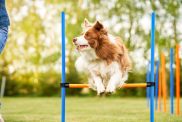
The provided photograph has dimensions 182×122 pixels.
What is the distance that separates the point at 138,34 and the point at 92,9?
8.94 ft

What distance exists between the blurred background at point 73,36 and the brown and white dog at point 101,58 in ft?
53.6

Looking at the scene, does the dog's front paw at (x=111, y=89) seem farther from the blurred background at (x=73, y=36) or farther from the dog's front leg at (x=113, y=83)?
the blurred background at (x=73, y=36)

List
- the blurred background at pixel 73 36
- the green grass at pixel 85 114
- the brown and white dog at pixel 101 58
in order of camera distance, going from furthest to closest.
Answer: the blurred background at pixel 73 36
the green grass at pixel 85 114
the brown and white dog at pixel 101 58

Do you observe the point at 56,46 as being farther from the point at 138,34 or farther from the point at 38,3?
the point at 138,34

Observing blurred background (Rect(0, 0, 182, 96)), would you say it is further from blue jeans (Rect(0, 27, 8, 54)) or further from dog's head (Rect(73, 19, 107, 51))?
blue jeans (Rect(0, 27, 8, 54))

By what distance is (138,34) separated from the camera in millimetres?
23625

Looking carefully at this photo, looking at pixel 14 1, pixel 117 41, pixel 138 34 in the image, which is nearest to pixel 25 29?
pixel 14 1

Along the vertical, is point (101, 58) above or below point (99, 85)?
above

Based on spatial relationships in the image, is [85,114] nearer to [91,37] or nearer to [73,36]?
[91,37]

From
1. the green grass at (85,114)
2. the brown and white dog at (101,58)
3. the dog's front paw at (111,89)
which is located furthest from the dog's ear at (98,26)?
the green grass at (85,114)

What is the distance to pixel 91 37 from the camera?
18.6 ft

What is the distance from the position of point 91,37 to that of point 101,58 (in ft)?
1.06

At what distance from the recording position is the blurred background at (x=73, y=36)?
23344 millimetres

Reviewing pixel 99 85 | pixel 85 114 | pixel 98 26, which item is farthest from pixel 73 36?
pixel 98 26
